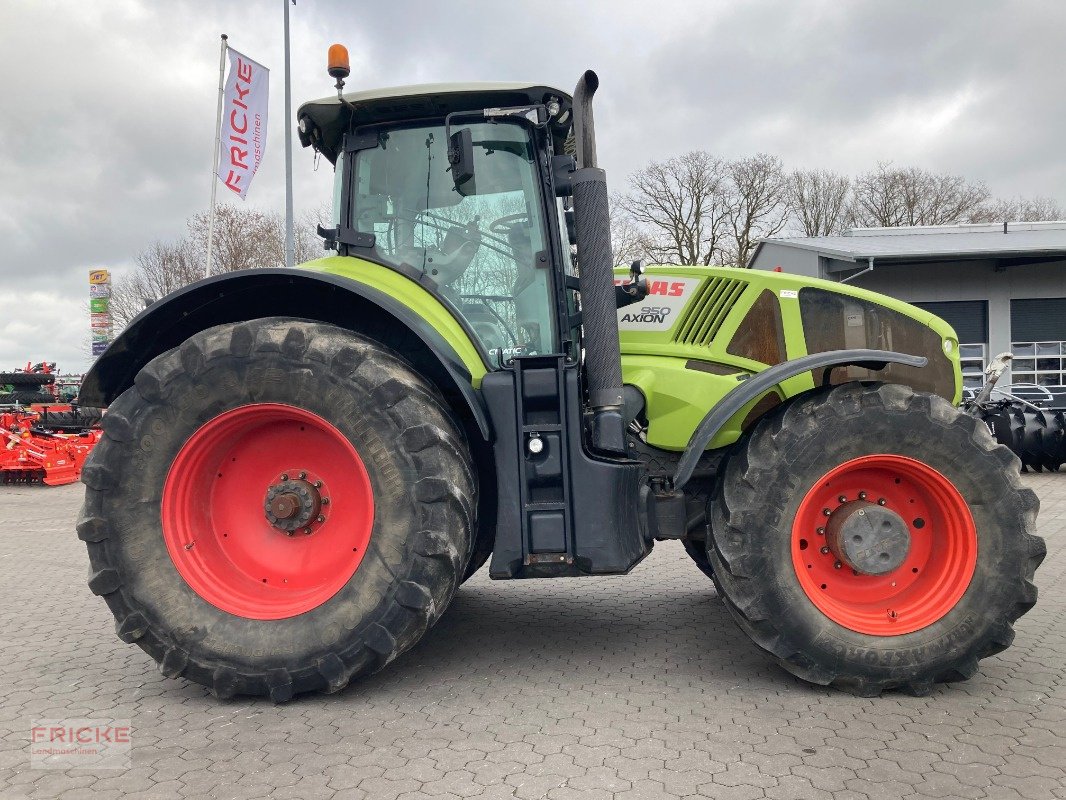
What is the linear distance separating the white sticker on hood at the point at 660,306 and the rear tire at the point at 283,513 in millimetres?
1354

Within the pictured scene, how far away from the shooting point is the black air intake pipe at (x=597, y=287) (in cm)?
382

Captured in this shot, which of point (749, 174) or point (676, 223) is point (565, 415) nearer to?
point (676, 223)

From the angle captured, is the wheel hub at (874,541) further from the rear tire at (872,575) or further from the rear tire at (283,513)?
the rear tire at (283,513)

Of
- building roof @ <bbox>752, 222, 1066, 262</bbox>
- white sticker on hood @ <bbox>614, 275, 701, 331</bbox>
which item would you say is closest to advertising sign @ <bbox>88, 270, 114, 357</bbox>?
building roof @ <bbox>752, 222, 1066, 262</bbox>

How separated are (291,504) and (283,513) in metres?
0.05

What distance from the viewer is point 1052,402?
1298 centimetres

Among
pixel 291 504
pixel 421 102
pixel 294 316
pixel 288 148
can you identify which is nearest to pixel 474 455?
pixel 291 504

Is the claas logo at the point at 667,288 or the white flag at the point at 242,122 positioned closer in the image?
the claas logo at the point at 667,288

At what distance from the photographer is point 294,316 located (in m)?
3.99

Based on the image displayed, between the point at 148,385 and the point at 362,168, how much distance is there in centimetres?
143

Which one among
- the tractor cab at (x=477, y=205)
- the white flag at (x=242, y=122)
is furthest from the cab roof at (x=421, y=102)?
the white flag at (x=242, y=122)

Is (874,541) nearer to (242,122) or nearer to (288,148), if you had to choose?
(242,122)

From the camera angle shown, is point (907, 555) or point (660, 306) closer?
point (907, 555)

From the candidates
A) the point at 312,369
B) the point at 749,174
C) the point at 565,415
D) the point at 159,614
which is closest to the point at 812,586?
the point at 565,415
